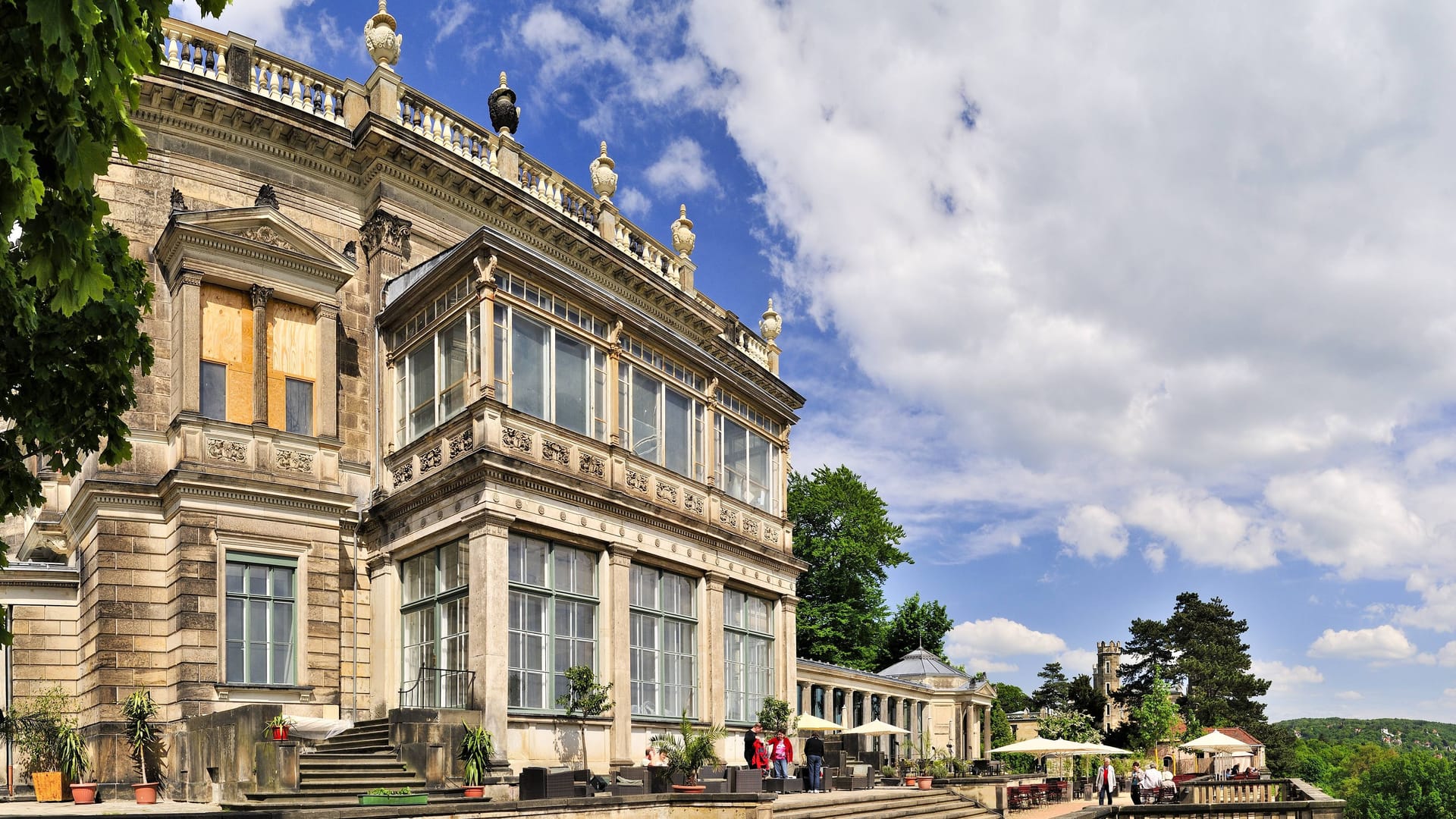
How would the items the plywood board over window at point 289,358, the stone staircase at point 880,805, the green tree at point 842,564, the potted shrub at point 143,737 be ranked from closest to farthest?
the potted shrub at point 143,737
the stone staircase at point 880,805
the plywood board over window at point 289,358
the green tree at point 842,564

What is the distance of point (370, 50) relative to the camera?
979 inches

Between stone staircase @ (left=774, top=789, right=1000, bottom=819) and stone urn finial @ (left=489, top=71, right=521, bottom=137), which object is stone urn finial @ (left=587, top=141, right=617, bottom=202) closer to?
stone urn finial @ (left=489, top=71, right=521, bottom=137)

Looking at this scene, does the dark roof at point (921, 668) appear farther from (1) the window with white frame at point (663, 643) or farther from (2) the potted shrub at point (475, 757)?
(2) the potted shrub at point (475, 757)

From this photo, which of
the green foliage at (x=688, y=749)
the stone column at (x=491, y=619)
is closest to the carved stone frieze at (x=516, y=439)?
the stone column at (x=491, y=619)

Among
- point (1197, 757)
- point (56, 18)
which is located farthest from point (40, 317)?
point (1197, 757)

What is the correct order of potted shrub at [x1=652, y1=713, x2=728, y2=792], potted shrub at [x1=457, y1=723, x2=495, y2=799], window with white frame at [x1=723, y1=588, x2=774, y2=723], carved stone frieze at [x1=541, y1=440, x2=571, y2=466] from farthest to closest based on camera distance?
window with white frame at [x1=723, y1=588, x2=774, y2=723], carved stone frieze at [x1=541, y1=440, x2=571, y2=466], potted shrub at [x1=652, y1=713, x2=728, y2=792], potted shrub at [x1=457, y1=723, x2=495, y2=799]

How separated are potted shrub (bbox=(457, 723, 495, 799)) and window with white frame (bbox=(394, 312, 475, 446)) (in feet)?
18.7

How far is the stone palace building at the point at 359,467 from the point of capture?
20.2 meters

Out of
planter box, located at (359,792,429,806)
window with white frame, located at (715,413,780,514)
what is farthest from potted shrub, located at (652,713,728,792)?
window with white frame, located at (715,413,780,514)

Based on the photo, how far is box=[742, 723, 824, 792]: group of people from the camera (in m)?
22.4

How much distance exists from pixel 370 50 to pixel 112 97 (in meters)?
19.2

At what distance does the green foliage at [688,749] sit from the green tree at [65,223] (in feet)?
43.0

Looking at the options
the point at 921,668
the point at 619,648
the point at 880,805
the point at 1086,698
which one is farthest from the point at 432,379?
the point at 1086,698

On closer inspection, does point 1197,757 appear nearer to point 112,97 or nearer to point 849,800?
point 849,800
